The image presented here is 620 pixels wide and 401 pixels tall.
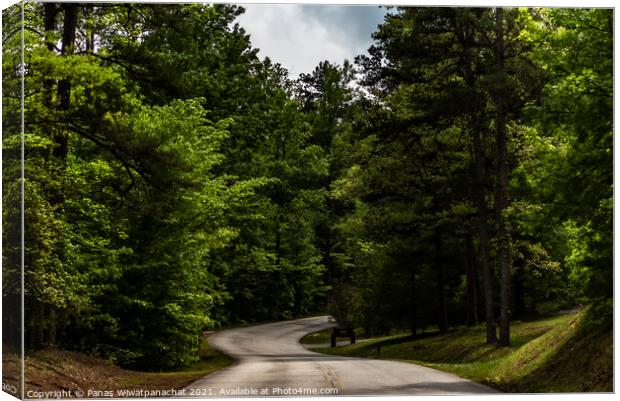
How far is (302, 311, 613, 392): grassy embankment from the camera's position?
13898 mm

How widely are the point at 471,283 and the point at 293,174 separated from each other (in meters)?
6.83

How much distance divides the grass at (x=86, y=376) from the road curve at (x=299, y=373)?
567 mm

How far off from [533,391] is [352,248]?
201 inches

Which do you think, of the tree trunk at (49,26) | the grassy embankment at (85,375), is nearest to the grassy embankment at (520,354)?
the grassy embankment at (85,375)

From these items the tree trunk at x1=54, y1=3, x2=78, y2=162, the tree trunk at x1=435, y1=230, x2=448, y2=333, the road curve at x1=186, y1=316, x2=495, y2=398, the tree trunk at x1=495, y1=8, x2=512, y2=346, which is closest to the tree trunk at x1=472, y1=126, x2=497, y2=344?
the tree trunk at x1=495, y1=8, x2=512, y2=346

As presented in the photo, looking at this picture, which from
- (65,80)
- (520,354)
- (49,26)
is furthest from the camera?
(520,354)

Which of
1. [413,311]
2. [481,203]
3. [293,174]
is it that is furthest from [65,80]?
[413,311]

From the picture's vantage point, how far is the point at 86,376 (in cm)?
1410

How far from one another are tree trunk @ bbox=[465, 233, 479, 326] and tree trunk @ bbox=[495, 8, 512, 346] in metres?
0.69

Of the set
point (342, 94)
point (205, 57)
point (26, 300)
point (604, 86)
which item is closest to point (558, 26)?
point (604, 86)

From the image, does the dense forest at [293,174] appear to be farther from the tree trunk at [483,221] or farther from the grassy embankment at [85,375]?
the grassy embankment at [85,375]

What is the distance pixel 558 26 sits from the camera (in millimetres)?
15422

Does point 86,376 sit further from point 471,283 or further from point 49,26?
point 471,283

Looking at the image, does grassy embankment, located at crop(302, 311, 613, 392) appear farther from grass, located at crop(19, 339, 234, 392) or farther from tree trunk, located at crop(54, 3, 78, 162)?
tree trunk, located at crop(54, 3, 78, 162)
